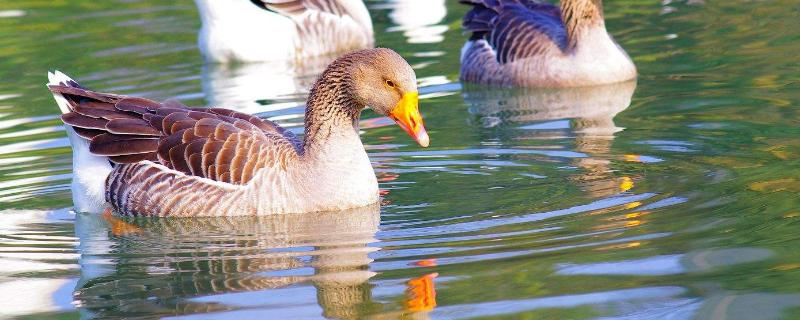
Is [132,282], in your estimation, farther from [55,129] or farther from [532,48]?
[532,48]

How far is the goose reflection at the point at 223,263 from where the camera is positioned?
7.68 metres

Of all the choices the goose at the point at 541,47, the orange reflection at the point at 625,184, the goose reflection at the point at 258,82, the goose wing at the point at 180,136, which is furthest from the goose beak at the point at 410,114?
the goose at the point at 541,47

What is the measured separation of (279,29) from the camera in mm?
18641

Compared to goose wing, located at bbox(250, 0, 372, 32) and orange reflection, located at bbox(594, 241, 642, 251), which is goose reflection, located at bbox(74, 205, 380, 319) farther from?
goose wing, located at bbox(250, 0, 372, 32)

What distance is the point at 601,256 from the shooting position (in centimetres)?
803

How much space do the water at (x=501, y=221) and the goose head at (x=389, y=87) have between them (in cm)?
61

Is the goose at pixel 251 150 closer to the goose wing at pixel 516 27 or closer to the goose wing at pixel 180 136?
the goose wing at pixel 180 136

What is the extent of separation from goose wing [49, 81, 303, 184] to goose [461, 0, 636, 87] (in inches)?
199

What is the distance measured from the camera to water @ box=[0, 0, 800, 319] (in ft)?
24.6

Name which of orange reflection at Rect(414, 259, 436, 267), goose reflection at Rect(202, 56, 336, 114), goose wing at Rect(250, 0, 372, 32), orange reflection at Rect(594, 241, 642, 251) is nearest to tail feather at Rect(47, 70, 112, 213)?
orange reflection at Rect(414, 259, 436, 267)

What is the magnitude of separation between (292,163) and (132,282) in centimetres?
199

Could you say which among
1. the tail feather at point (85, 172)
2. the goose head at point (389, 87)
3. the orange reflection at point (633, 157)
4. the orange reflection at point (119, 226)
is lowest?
the orange reflection at point (633, 157)

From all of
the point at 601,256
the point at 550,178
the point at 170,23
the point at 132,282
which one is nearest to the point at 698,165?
the point at 550,178

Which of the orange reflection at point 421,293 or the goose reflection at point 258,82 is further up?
the orange reflection at point 421,293
